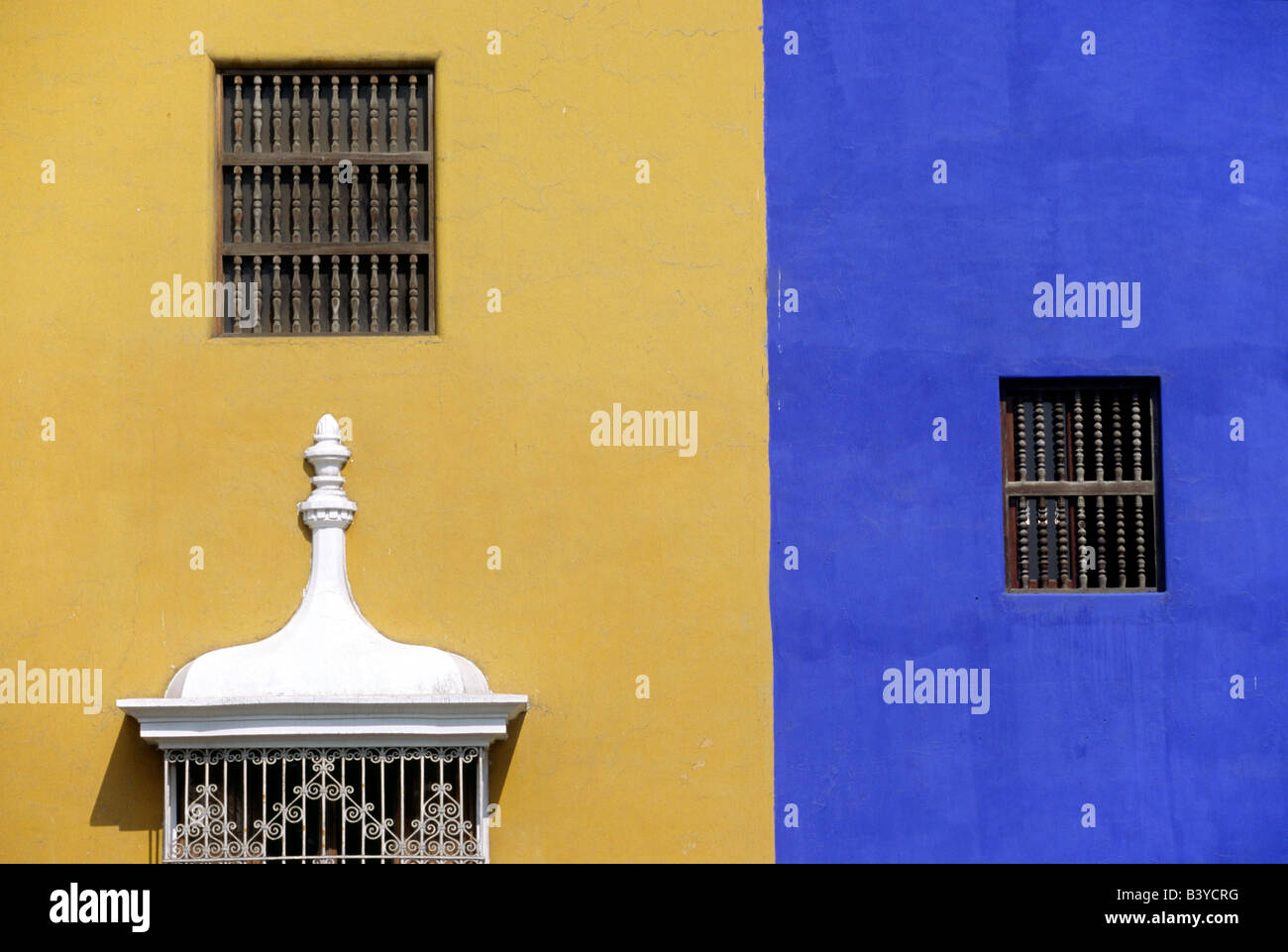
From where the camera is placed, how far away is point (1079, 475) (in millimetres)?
7863

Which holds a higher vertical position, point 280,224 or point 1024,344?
point 280,224

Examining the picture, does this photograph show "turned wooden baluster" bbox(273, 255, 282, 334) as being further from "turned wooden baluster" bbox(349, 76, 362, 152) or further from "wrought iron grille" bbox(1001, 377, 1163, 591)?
"wrought iron grille" bbox(1001, 377, 1163, 591)

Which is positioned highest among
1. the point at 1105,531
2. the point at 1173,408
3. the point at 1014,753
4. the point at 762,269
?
the point at 762,269

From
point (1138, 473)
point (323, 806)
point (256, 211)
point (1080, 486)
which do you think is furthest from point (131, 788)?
point (1138, 473)

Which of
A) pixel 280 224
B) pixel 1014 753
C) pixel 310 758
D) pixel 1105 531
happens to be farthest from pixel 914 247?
pixel 310 758

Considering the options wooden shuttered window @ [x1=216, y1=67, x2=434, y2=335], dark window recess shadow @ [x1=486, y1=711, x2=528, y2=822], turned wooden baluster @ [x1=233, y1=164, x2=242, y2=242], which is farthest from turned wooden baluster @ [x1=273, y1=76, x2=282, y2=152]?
dark window recess shadow @ [x1=486, y1=711, x2=528, y2=822]

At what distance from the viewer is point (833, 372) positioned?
779cm

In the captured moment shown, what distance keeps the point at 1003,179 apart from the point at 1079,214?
0.43 metres

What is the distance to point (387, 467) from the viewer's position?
771 cm

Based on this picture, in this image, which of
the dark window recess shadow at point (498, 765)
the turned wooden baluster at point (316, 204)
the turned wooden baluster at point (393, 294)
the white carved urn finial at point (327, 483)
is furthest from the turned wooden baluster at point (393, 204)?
the dark window recess shadow at point (498, 765)

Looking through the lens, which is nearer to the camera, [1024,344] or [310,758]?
[310,758]

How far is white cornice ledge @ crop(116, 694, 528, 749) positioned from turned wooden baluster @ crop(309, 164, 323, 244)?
245 cm

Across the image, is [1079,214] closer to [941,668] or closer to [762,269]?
[762,269]

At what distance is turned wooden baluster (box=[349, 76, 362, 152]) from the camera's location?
7930 mm
